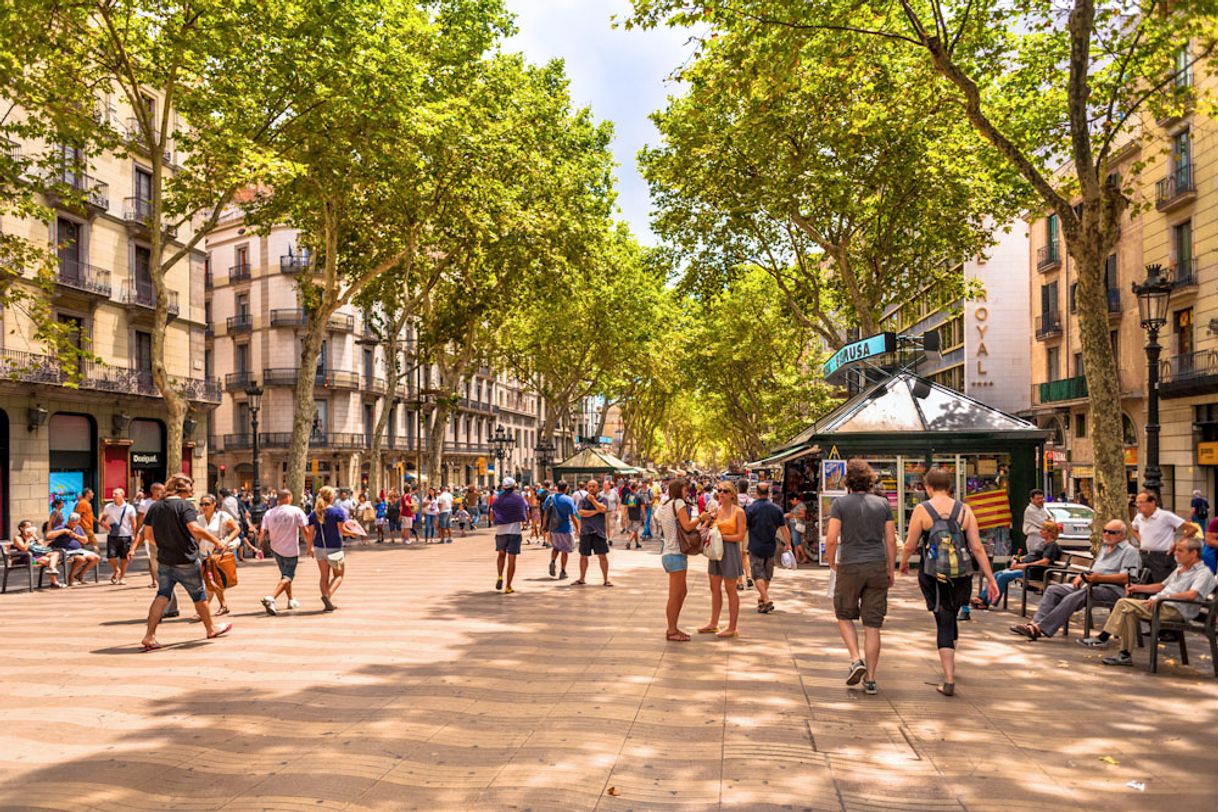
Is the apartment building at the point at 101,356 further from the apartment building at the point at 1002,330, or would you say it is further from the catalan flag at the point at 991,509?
the apartment building at the point at 1002,330

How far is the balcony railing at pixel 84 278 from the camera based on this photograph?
28.7 m

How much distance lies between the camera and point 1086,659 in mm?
8852

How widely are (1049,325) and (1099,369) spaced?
27379 mm

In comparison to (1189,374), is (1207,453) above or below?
below

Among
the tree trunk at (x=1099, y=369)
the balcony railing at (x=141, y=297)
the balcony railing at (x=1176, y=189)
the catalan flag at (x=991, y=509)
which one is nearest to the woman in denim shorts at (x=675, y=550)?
the tree trunk at (x=1099, y=369)

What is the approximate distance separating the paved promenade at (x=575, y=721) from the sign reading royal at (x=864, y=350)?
897 cm

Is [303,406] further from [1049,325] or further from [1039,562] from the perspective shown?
[1049,325]

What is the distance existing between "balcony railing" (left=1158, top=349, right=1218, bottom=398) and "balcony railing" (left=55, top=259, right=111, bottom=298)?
3169 cm

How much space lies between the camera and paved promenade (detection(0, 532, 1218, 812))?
16.3 ft

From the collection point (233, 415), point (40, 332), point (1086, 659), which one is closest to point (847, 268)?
point (1086, 659)

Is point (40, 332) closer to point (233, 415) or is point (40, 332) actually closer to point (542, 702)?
point (542, 702)

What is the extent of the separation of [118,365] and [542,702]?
95.7ft

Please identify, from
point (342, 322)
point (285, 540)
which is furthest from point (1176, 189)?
point (342, 322)

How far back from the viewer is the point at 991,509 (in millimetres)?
16312
